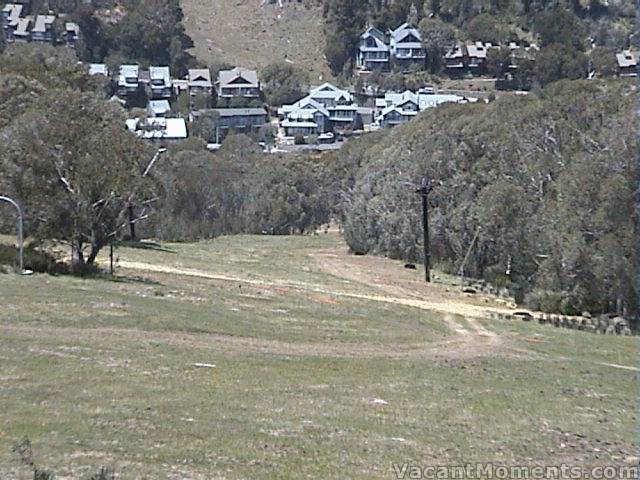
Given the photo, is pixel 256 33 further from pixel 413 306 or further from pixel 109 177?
pixel 109 177

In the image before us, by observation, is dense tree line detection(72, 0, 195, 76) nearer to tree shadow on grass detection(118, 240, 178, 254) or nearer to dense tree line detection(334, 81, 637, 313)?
dense tree line detection(334, 81, 637, 313)

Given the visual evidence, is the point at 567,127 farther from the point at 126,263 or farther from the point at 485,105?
the point at 126,263

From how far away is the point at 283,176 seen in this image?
7625cm

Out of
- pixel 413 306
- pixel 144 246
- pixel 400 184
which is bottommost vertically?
pixel 413 306

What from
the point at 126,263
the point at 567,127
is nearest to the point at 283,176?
the point at 567,127

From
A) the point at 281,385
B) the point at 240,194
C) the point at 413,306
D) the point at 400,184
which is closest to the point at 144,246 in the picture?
the point at 400,184

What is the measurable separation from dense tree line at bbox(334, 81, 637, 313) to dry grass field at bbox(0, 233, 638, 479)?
232 inches

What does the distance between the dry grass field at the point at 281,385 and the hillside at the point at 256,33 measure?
110 metres

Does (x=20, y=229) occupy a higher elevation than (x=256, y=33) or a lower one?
lower

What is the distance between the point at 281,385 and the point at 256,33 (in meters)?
138

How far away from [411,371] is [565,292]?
783 inches

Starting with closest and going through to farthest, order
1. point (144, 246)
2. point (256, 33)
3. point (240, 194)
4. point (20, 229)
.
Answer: point (20, 229) → point (144, 246) → point (240, 194) → point (256, 33)

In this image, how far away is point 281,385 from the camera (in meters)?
16.0

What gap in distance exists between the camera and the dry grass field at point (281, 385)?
11344 mm
